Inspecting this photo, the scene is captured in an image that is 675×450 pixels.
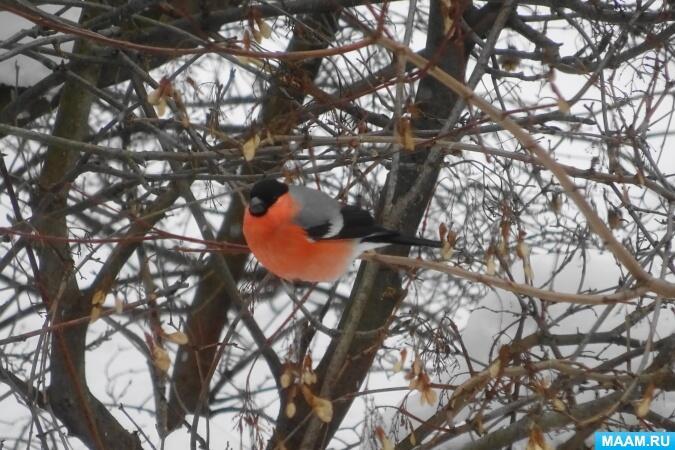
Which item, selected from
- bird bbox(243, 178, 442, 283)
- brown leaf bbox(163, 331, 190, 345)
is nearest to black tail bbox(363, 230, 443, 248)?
bird bbox(243, 178, 442, 283)

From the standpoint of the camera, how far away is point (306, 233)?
258 cm

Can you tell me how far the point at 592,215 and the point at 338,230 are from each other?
117 centimetres

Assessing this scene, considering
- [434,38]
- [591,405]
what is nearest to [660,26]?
[434,38]

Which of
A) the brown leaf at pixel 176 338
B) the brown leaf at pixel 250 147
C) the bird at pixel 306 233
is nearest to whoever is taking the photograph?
the brown leaf at pixel 176 338

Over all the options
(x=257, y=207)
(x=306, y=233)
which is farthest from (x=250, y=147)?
(x=306, y=233)

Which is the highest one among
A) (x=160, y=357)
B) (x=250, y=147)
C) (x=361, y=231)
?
(x=361, y=231)

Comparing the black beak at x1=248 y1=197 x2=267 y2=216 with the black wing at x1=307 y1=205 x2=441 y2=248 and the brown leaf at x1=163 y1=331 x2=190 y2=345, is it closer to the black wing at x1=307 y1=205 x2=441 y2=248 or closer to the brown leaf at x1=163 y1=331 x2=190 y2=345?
the black wing at x1=307 y1=205 x2=441 y2=248

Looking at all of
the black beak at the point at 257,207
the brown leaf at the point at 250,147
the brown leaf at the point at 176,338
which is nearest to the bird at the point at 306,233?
the black beak at the point at 257,207

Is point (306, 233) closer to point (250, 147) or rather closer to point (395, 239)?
point (395, 239)

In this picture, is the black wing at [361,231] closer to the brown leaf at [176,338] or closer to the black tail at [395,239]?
the black tail at [395,239]

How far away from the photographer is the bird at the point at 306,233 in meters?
2.48

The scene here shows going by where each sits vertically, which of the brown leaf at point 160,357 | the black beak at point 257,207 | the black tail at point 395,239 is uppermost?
the black beak at point 257,207

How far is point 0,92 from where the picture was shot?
12.3 feet

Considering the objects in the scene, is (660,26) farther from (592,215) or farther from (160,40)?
(592,215)
